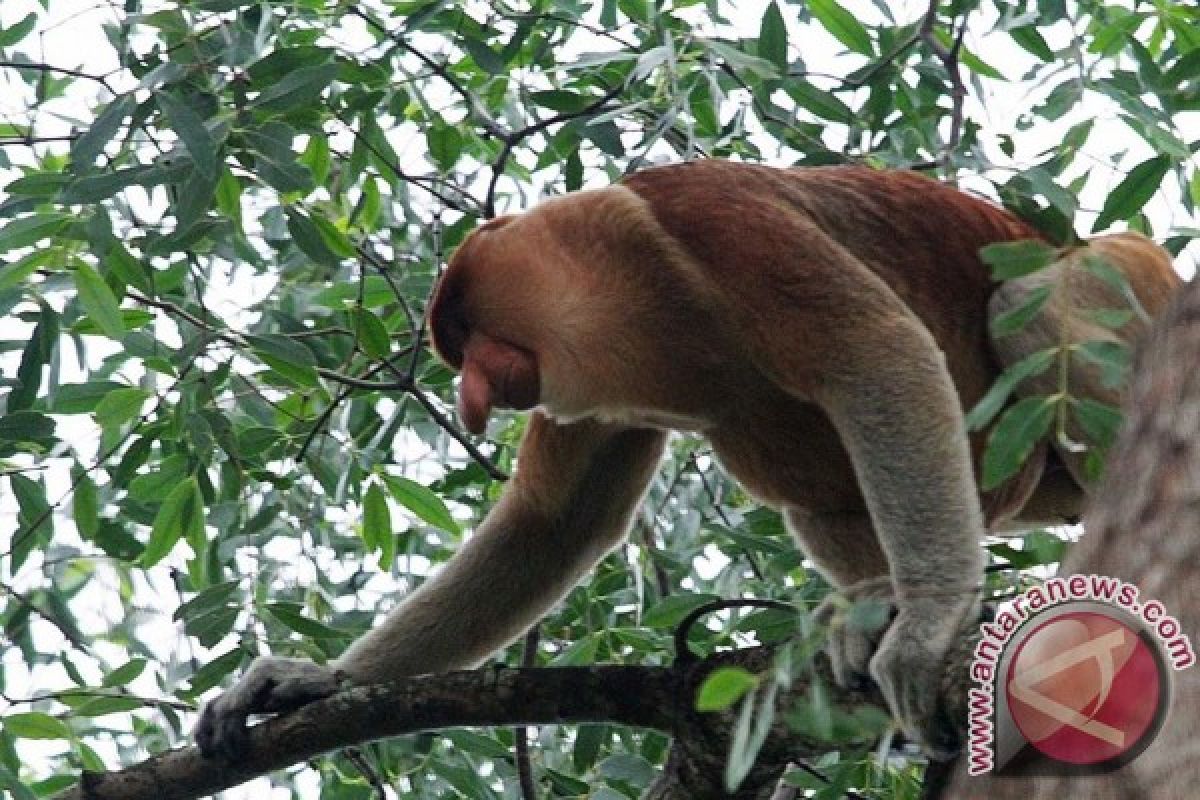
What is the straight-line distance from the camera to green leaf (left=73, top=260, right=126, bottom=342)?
124 inches

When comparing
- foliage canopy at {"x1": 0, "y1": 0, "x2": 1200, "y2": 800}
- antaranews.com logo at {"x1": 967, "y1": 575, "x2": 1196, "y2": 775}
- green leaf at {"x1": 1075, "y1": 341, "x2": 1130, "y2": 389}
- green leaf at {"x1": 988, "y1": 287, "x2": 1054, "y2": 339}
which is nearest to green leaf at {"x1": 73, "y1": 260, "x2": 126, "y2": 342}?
foliage canopy at {"x1": 0, "y1": 0, "x2": 1200, "y2": 800}

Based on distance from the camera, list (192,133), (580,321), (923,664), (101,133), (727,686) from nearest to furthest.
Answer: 1. (727,686)
2. (923,664)
3. (192,133)
4. (101,133)
5. (580,321)

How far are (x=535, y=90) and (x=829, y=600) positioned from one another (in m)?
2.06

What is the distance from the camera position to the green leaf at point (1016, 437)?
6.26 ft

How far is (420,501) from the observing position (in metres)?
3.67

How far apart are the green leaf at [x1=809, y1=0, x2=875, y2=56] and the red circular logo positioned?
7.51ft

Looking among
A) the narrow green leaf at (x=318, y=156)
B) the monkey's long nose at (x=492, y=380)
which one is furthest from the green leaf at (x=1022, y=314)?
the narrow green leaf at (x=318, y=156)

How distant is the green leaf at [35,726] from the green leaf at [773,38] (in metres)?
1.94

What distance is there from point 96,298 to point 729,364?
120 centimetres

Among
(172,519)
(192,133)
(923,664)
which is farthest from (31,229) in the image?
(923,664)

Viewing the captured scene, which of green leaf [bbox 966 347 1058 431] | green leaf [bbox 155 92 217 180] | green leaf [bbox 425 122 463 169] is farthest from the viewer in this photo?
green leaf [bbox 425 122 463 169]

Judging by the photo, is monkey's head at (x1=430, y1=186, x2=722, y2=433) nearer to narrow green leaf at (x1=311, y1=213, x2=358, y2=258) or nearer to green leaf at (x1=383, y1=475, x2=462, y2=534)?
narrow green leaf at (x1=311, y1=213, x2=358, y2=258)

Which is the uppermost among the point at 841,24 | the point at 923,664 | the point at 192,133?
the point at 192,133

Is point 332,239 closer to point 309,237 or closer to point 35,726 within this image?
point 309,237
